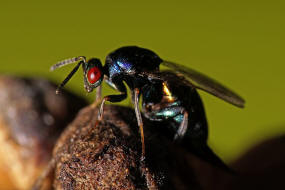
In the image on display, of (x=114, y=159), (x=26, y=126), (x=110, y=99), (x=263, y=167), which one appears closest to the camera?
(x=114, y=159)

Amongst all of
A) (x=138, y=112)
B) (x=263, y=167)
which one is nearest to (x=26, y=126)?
(x=138, y=112)

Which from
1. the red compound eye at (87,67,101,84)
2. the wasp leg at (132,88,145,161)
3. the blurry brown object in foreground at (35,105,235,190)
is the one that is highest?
Answer: the red compound eye at (87,67,101,84)

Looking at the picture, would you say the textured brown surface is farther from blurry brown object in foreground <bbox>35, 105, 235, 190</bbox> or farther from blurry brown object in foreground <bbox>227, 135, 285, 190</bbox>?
blurry brown object in foreground <bbox>227, 135, 285, 190</bbox>

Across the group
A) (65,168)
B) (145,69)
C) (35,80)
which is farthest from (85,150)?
(35,80)

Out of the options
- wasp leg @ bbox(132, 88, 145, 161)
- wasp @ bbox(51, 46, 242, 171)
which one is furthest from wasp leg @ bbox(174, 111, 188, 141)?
wasp leg @ bbox(132, 88, 145, 161)

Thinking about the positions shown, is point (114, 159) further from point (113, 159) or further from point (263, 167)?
point (263, 167)

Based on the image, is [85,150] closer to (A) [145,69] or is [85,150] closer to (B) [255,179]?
(A) [145,69]
